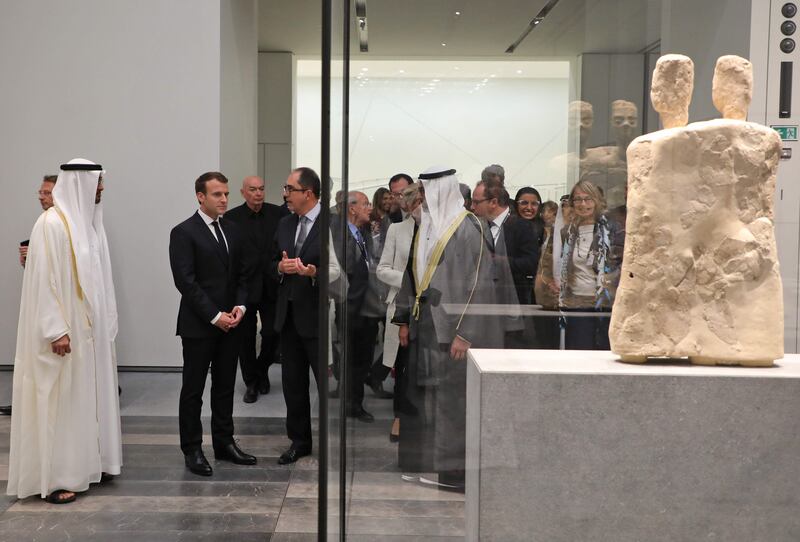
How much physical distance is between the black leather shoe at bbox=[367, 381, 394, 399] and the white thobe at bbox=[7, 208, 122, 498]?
1.67 meters

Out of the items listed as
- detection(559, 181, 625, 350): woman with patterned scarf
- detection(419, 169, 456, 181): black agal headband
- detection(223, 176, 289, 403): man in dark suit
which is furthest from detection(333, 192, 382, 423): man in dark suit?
detection(223, 176, 289, 403): man in dark suit

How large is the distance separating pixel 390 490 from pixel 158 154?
172 inches

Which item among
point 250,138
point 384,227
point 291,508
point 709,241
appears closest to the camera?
point 709,241

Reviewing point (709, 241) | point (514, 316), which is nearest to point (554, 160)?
→ point (514, 316)

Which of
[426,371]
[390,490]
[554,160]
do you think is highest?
[554,160]

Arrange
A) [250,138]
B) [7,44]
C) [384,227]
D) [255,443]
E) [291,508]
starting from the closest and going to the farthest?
[384,227] < [291,508] < [255,443] < [7,44] < [250,138]

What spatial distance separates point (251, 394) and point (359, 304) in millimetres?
3326

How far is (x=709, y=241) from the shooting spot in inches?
85.1

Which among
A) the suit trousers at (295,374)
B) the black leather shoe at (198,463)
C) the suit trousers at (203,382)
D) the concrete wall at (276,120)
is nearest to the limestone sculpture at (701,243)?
the suit trousers at (295,374)

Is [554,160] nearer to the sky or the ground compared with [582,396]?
nearer to the sky

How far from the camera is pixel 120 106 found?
6184 millimetres

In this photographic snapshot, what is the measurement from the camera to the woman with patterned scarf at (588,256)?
2.78 m

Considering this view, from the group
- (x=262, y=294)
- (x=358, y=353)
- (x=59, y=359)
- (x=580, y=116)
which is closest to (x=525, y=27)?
(x=580, y=116)

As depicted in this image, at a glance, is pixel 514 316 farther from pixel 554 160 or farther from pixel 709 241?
pixel 709 241
